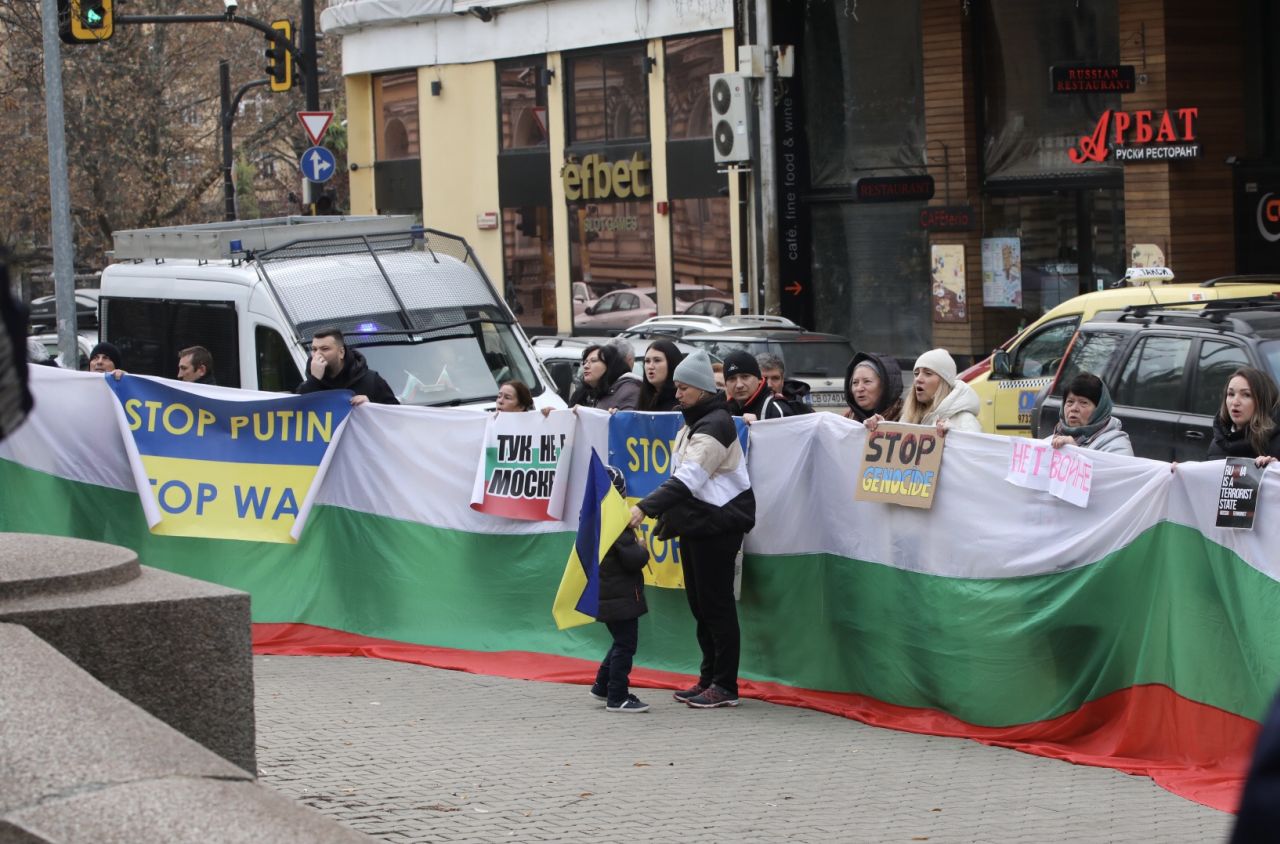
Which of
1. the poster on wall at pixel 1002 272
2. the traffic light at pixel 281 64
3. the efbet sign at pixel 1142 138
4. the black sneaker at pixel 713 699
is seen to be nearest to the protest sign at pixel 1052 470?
the black sneaker at pixel 713 699

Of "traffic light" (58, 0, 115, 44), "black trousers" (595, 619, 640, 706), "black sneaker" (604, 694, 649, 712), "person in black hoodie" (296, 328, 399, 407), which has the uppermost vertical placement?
"traffic light" (58, 0, 115, 44)

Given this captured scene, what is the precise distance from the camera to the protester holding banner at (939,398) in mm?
9195

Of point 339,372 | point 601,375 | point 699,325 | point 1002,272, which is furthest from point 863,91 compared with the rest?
point 339,372

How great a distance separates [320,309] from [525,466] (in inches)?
156

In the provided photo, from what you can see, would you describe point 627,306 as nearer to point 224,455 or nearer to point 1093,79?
point 1093,79

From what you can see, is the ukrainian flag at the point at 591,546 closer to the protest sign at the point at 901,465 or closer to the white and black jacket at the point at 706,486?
the white and black jacket at the point at 706,486

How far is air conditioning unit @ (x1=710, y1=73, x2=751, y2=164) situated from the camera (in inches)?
991

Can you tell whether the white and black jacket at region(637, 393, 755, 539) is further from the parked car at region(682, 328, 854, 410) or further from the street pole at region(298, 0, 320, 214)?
the street pole at region(298, 0, 320, 214)

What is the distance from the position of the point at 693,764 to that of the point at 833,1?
22.6 metres

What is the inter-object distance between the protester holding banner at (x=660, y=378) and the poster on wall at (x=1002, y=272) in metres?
16.5

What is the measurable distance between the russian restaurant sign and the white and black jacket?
50.3ft

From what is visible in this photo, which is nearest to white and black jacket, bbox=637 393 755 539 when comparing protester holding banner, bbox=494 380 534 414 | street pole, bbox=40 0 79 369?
protester holding banner, bbox=494 380 534 414

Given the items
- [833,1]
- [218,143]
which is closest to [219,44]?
[218,143]

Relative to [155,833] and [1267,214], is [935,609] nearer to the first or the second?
[155,833]
